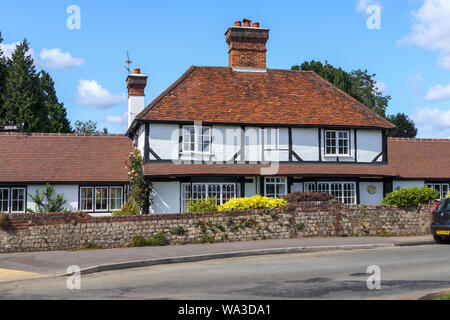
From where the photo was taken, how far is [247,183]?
81.9 ft

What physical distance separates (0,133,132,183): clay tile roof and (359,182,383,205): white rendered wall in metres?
11.8

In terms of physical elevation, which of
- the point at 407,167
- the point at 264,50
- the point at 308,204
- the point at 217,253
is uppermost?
the point at 264,50

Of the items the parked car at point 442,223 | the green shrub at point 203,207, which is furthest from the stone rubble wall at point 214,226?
the parked car at point 442,223

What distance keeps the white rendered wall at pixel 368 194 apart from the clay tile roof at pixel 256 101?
116 inches

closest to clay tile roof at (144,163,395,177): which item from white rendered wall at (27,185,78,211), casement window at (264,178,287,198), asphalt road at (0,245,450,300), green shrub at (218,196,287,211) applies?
casement window at (264,178,287,198)

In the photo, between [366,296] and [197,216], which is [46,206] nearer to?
[197,216]

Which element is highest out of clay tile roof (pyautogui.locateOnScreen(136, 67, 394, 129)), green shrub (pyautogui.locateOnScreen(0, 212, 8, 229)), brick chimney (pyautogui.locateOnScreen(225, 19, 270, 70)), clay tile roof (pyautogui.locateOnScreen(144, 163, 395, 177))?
brick chimney (pyautogui.locateOnScreen(225, 19, 270, 70))

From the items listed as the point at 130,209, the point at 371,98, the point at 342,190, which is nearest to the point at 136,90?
the point at 130,209

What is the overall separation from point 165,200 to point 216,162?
3.05 meters

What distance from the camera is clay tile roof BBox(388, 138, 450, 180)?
28.9 metres

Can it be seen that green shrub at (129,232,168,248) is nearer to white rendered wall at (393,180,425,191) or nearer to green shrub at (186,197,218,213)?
green shrub at (186,197,218,213)
